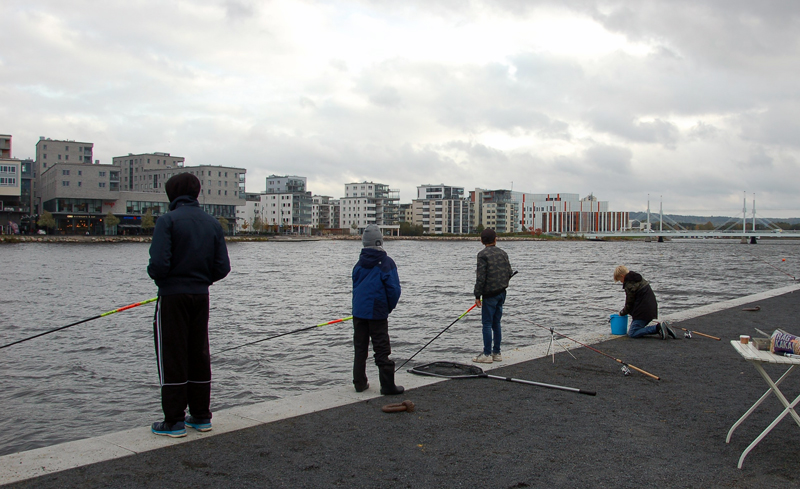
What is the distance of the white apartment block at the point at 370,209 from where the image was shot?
188m

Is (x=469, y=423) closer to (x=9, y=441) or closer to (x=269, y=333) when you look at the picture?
(x=9, y=441)

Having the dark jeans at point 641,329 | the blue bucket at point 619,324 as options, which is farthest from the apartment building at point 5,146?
the dark jeans at point 641,329

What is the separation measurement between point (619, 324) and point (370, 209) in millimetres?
176608

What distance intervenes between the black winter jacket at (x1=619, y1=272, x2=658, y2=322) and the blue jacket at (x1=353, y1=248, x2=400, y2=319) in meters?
6.39

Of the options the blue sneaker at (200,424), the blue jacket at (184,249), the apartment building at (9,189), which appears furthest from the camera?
the apartment building at (9,189)

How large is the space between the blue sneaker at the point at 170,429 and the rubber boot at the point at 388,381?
2420mm

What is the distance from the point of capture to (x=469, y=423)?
20.0 ft

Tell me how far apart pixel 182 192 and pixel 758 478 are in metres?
5.63

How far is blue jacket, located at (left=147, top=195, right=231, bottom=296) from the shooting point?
5367 mm

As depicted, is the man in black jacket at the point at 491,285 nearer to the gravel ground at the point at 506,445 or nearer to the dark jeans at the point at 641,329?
the gravel ground at the point at 506,445

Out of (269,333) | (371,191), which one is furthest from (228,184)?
(269,333)

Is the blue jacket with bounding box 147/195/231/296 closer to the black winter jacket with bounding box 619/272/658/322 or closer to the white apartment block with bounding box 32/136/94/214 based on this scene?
the black winter jacket with bounding box 619/272/658/322

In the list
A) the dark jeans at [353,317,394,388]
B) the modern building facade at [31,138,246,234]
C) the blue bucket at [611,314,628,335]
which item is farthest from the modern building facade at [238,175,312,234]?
the dark jeans at [353,317,394,388]

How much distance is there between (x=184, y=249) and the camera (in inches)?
217
